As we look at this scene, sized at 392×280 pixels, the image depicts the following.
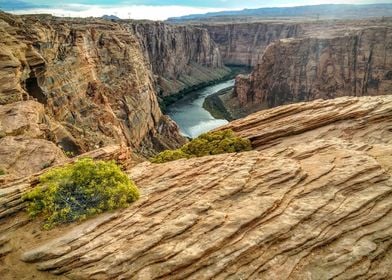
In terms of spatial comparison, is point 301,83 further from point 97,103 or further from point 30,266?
point 30,266

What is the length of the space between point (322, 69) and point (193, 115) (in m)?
41.3

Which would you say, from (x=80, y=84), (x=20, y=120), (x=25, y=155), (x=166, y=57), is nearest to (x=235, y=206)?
(x=25, y=155)

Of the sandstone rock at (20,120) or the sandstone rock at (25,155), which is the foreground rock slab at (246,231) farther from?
the sandstone rock at (20,120)

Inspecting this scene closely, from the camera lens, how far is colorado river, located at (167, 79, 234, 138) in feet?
356

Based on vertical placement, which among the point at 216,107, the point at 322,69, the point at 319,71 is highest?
the point at 322,69

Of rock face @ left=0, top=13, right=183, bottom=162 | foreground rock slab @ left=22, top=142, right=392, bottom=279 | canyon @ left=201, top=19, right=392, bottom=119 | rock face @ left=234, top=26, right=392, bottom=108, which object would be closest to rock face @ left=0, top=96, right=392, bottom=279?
foreground rock slab @ left=22, top=142, right=392, bottom=279

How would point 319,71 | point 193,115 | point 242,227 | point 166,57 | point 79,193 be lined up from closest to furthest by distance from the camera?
point 242,227, point 79,193, point 319,71, point 193,115, point 166,57

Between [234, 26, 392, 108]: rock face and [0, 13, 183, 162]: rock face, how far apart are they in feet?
155

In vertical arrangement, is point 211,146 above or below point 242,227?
below

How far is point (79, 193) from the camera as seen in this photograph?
18625 mm

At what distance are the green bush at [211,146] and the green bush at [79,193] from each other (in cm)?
924

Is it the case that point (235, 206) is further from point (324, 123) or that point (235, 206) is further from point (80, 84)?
point (80, 84)

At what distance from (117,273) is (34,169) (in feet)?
39.8

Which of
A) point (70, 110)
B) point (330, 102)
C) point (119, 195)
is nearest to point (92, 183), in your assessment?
point (119, 195)
